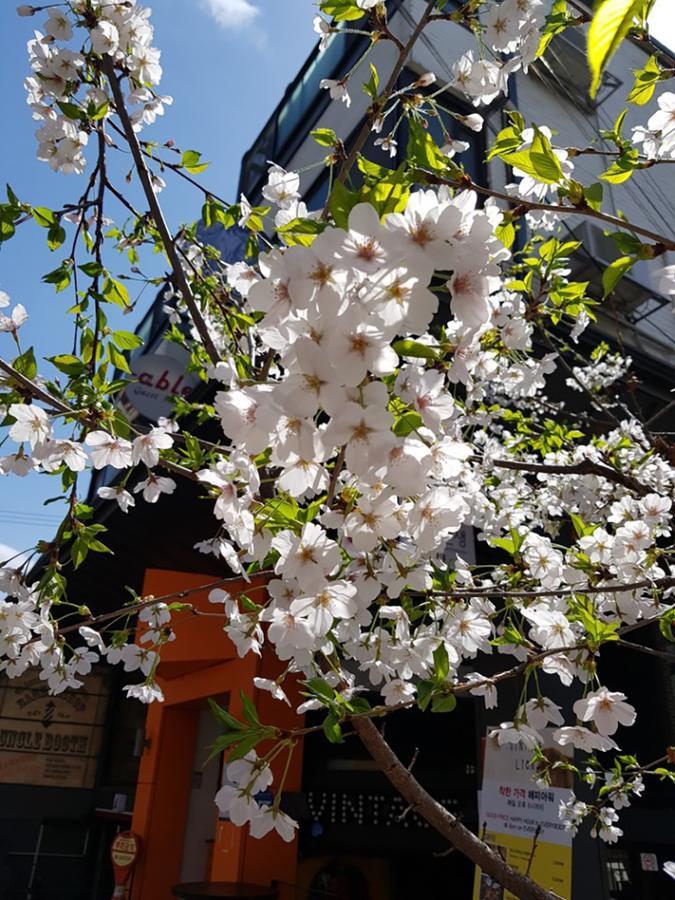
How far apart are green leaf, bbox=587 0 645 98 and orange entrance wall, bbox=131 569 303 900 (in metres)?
4.51

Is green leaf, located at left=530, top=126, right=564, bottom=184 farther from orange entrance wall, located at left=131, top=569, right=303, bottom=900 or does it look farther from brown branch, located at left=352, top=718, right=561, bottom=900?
orange entrance wall, located at left=131, top=569, right=303, bottom=900

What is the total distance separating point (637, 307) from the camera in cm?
627

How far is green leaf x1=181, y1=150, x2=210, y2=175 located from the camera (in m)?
1.84

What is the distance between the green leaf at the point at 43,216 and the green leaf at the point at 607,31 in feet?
5.45

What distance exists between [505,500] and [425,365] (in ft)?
7.14

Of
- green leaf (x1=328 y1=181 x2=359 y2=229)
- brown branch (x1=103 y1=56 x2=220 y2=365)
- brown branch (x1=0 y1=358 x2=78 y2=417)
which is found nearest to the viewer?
green leaf (x1=328 y1=181 x2=359 y2=229)

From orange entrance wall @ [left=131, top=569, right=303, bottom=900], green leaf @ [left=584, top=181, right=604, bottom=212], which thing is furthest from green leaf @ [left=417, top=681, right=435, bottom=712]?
orange entrance wall @ [left=131, top=569, right=303, bottom=900]

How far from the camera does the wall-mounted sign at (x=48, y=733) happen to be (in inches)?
338

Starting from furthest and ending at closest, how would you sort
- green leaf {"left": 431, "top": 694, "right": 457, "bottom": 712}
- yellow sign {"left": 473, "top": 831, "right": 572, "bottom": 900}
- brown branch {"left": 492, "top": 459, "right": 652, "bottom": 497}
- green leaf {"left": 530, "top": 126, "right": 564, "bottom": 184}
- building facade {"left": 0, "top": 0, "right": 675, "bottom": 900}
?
building facade {"left": 0, "top": 0, "right": 675, "bottom": 900}
yellow sign {"left": 473, "top": 831, "right": 572, "bottom": 900}
brown branch {"left": 492, "top": 459, "right": 652, "bottom": 497}
green leaf {"left": 431, "top": 694, "right": 457, "bottom": 712}
green leaf {"left": 530, "top": 126, "right": 564, "bottom": 184}

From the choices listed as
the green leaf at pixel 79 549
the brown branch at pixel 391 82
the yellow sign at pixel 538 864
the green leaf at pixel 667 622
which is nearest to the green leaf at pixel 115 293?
the green leaf at pixel 79 549

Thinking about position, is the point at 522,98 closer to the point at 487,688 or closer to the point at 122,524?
the point at 122,524

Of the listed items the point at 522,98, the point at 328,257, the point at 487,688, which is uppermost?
the point at 522,98

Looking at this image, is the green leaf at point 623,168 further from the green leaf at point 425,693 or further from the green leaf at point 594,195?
the green leaf at point 425,693

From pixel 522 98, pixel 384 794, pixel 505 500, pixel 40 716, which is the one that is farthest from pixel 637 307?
pixel 40 716
